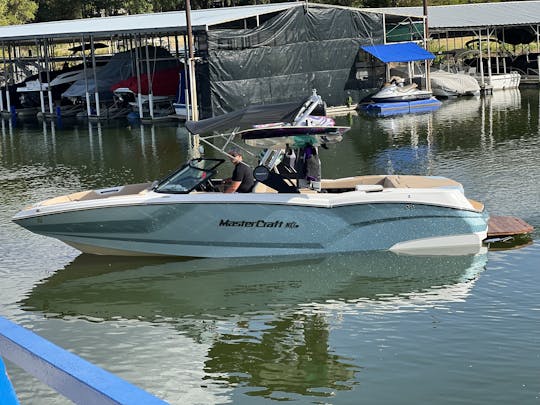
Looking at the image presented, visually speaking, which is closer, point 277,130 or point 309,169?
point 277,130

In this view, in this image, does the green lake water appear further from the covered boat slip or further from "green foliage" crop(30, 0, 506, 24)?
"green foliage" crop(30, 0, 506, 24)

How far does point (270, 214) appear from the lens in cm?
1484

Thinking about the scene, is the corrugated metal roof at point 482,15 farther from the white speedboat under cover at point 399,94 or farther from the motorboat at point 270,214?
the motorboat at point 270,214

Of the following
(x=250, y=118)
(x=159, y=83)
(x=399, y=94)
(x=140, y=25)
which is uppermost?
(x=140, y=25)

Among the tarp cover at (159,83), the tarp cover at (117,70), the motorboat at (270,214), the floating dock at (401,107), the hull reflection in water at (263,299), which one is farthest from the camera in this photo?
the tarp cover at (117,70)

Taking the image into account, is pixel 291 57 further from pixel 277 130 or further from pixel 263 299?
pixel 263 299

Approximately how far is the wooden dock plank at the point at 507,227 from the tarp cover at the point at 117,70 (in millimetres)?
30770

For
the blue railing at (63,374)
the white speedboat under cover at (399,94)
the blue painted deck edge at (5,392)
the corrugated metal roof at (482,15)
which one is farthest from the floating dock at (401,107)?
the blue painted deck edge at (5,392)

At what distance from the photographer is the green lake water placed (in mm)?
10086

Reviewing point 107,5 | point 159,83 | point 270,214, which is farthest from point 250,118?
point 107,5

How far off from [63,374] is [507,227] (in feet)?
45.0

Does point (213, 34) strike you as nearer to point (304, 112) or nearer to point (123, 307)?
point (304, 112)

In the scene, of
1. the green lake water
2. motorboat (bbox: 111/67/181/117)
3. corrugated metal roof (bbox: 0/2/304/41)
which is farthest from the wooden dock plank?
motorboat (bbox: 111/67/181/117)

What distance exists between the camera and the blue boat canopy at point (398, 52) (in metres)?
43.1
